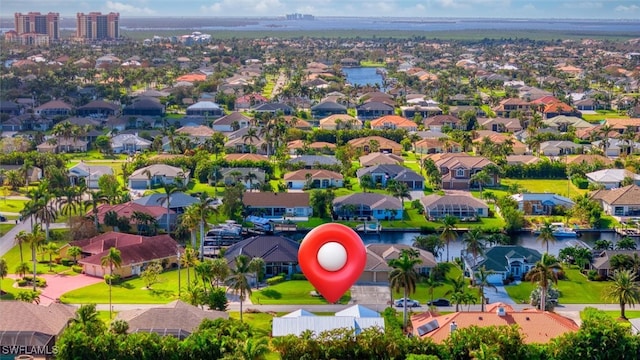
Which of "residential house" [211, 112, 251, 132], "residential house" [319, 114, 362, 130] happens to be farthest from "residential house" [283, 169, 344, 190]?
"residential house" [211, 112, 251, 132]

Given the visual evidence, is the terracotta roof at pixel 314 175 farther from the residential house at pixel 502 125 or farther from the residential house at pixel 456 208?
the residential house at pixel 502 125

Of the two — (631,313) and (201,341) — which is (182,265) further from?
(631,313)

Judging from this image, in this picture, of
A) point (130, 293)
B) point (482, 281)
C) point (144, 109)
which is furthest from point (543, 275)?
point (144, 109)

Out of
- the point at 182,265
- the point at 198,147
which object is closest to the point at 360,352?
the point at 182,265

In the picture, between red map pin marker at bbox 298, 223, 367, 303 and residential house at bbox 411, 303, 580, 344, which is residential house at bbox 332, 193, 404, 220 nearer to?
residential house at bbox 411, 303, 580, 344

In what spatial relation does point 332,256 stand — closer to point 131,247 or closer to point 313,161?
point 131,247

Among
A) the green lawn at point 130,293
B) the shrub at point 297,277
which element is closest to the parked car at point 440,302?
the shrub at point 297,277
